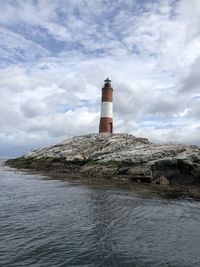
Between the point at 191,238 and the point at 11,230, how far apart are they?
26.5ft

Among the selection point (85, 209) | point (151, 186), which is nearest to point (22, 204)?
point (85, 209)

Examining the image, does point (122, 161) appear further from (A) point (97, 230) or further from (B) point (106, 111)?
(A) point (97, 230)

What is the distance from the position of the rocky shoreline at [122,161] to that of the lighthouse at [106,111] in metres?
3.76

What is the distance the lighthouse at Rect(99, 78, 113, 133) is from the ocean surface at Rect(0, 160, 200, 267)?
3386 centimetres

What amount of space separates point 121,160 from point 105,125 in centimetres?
2046

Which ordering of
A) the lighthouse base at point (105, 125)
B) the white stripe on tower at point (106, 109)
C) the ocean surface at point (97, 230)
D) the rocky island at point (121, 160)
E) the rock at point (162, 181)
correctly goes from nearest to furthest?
the ocean surface at point (97, 230), the rock at point (162, 181), the rocky island at point (121, 160), the lighthouse base at point (105, 125), the white stripe on tower at point (106, 109)

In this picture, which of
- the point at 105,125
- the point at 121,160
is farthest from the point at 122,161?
the point at 105,125

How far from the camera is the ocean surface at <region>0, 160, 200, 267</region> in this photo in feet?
42.0

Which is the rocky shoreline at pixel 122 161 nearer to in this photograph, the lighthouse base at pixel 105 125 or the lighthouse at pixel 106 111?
the lighthouse base at pixel 105 125

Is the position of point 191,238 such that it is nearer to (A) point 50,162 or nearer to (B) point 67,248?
(B) point 67,248

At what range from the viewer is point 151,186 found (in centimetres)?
3262

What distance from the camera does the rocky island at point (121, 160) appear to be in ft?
116

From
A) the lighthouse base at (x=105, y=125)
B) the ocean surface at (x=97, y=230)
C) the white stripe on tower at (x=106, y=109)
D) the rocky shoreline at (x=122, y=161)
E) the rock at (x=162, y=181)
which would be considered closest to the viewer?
the ocean surface at (x=97, y=230)

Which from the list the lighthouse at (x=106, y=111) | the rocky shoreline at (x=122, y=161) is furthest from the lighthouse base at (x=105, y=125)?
the rocky shoreline at (x=122, y=161)
